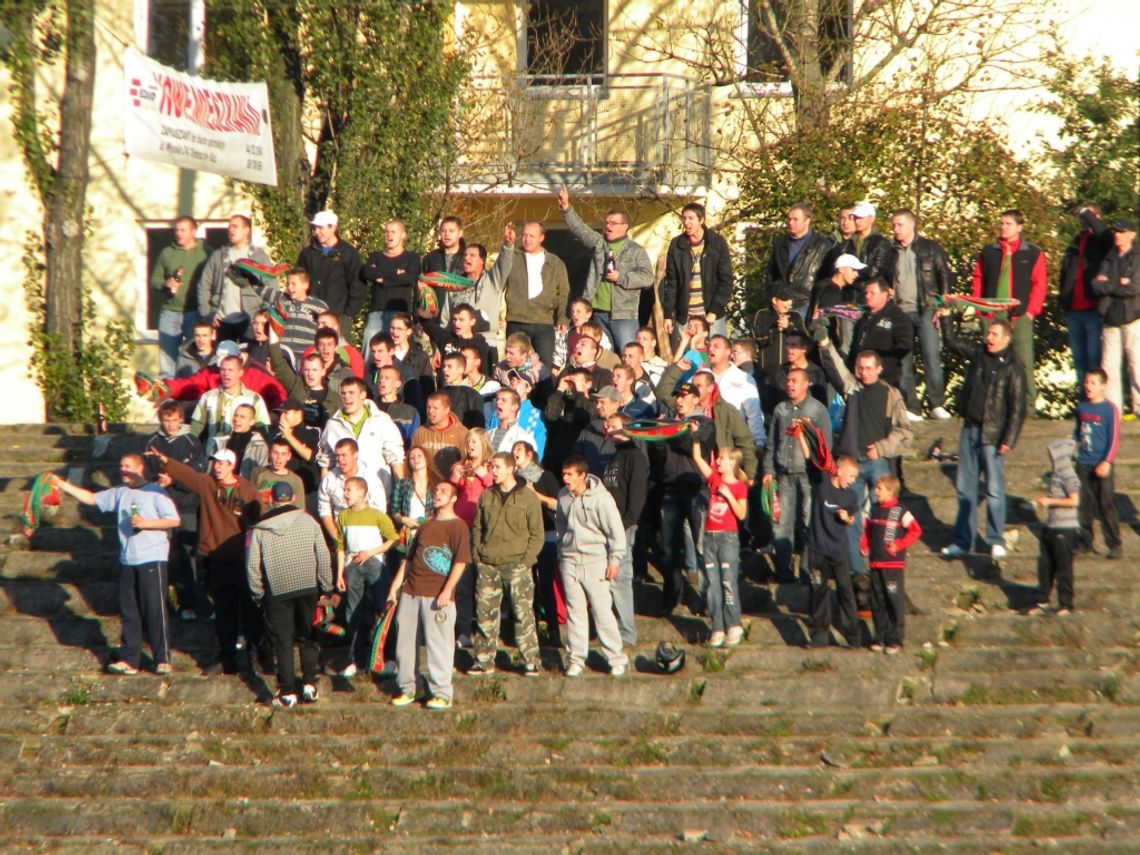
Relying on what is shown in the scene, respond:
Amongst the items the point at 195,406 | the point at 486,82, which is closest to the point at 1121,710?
the point at 195,406

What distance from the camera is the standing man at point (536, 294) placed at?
15.0 meters

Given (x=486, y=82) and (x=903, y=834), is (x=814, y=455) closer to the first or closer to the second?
(x=903, y=834)

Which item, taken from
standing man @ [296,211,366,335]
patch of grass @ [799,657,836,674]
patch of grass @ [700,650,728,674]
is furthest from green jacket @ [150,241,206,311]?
patch of grass @ [799,657,836,674]

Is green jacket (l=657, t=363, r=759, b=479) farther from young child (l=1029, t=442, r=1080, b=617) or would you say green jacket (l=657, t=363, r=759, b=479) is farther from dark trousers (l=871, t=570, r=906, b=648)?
young child (l=1029, t=442, r=1080, b=617)

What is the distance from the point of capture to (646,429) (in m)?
12.8

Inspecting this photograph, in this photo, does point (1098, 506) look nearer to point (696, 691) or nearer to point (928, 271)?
point (928, 271)

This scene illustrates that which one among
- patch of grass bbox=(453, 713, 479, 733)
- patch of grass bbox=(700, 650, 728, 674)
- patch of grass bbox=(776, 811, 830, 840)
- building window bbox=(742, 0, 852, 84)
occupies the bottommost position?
patch of grass bbox=(776, 811, 830, 840)

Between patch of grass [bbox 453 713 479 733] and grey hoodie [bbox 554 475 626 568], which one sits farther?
grey hoodie [bbox 554 475 626 568]

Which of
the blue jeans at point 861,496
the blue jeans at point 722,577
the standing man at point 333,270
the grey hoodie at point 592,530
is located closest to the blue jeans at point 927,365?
the blue jeans at point 861,496

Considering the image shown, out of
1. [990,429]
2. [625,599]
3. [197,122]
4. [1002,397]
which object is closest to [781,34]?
→ [197,122]

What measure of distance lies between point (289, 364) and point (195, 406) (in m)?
0.87

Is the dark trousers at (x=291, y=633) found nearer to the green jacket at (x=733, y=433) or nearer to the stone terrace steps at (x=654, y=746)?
the stone terrace steps at (x=654, y=746)

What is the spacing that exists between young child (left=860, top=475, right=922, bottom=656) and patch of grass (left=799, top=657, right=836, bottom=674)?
381 millimetres

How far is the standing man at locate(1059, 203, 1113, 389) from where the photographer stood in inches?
575
